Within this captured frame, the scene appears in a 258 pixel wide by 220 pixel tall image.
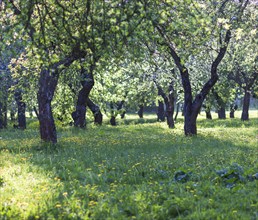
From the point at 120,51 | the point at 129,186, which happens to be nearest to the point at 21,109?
the point at 120,51

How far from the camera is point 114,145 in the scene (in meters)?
15.8

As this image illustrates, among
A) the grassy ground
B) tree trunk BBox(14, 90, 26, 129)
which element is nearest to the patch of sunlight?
the grassy ground

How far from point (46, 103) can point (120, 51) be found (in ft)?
26.8

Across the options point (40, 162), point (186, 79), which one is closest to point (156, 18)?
A: point (40, 162)

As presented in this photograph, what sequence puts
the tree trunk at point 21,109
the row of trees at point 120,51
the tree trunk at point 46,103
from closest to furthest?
the row of trees at point 120,51 < the tree trunk at point 46,103 < the tree trunk at point 21,109

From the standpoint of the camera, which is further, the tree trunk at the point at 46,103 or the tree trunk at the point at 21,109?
the tree trunk at the point at 21,109

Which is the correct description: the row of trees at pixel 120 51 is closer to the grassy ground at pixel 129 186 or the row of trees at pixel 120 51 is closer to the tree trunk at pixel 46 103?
the tree trunk at pixel 46 103

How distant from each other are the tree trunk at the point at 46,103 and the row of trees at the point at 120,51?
4cm

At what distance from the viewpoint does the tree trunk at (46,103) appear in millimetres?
16094

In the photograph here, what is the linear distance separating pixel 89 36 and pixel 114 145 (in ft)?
24.3

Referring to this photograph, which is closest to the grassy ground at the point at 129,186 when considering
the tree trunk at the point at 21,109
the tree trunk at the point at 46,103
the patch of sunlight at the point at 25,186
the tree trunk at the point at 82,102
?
the patch of sunlight at the point at 25,186

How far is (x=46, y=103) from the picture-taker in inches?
634

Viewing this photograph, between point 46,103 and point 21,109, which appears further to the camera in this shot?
point 21,109

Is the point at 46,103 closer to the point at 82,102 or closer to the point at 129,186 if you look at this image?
the point at 129,186
